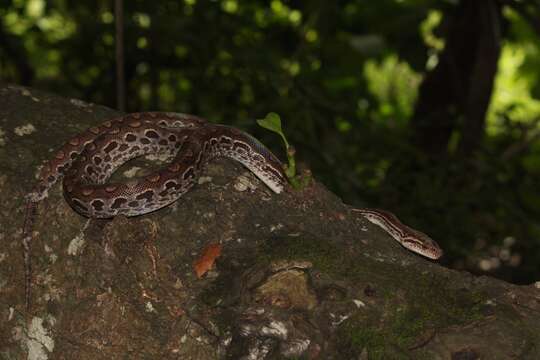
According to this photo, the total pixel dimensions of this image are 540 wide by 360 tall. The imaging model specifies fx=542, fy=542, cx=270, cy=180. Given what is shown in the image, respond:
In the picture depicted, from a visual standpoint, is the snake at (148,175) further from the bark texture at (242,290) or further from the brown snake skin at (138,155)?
the bark texture at (242,290)

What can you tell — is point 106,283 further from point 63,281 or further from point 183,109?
point 183,109

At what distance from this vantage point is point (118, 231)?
338cm

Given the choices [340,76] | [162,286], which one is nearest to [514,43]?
[340,76]

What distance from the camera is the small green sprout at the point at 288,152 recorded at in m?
3.65

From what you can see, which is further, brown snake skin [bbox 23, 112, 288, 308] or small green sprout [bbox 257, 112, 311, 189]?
brown snake skin [bbox 23, 112, 288, 308]

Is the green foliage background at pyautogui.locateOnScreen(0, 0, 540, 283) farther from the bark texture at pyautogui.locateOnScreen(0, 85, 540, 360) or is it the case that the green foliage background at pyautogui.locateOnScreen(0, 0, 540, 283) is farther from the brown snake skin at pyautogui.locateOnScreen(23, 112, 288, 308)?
the bark texture at pyautogui.locateOnScreen(0, 85, 540, 360)

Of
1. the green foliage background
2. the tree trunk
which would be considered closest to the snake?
the green foliage background

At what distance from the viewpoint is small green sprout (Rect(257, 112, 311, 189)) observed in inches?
144

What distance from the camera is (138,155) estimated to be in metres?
4.81

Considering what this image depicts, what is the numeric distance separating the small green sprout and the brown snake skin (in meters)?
0.12

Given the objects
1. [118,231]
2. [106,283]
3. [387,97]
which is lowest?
[387,97]

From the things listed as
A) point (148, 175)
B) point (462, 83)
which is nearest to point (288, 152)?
point (148, 175)

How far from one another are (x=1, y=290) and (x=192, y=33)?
4.99 meters

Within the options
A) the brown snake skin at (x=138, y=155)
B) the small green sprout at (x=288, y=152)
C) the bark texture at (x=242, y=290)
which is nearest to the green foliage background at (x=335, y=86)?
the brown snake skin at (x=138, y=155)
